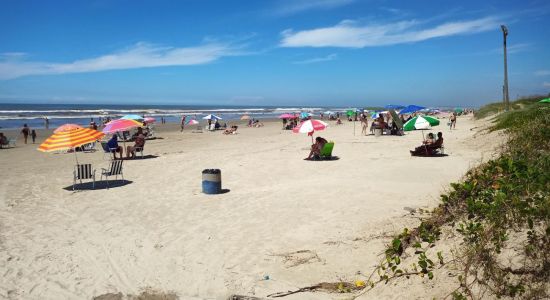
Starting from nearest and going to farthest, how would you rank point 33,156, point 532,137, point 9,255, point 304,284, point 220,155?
point 304,284 → point 9,255 → point 532,137 → point 220,155 → point 33,156

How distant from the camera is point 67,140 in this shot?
1048 cm

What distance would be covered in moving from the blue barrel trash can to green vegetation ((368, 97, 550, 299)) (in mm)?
5621

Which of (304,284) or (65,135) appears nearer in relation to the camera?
(304,284)

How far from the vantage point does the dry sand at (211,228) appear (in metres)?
5.18

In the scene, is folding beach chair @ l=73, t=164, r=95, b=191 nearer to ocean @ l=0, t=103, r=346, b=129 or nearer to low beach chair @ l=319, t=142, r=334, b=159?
low beach chair @ l=319, t=142, r=334, b=159

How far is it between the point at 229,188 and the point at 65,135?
180 inches

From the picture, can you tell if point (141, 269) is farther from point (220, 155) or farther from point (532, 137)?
point (220, 155)

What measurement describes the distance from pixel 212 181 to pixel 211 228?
2.61 metres

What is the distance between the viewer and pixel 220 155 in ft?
56.6

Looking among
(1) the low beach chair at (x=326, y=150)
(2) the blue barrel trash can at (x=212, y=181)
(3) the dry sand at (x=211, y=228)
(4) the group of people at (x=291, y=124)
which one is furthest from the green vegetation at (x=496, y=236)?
(4) the group of people at (x=291, y=124)

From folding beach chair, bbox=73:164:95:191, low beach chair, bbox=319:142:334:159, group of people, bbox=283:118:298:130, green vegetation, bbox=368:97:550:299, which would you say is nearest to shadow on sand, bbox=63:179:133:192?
folding beach chair, bbox=73:164:95:191

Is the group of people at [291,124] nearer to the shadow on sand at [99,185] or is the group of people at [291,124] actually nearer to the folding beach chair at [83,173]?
the shadow on sand at [99,185]

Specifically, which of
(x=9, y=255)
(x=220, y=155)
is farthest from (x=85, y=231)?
(x=220, y=155)

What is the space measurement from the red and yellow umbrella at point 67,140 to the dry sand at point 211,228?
4.11 ft
